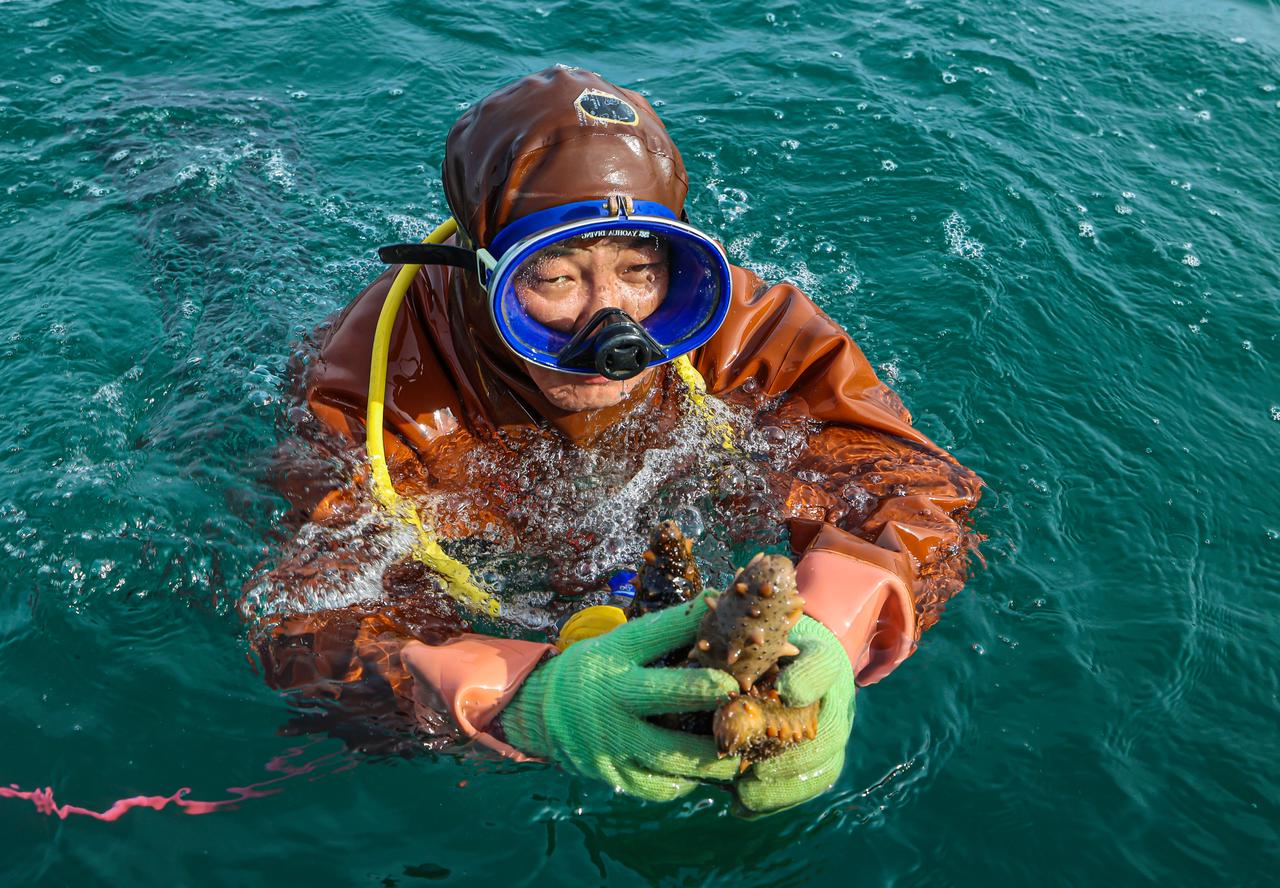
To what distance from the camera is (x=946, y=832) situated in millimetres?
2627

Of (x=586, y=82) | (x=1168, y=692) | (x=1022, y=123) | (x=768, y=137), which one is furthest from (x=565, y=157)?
(x=1022, y=123)

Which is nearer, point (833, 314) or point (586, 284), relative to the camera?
point (586, 284)

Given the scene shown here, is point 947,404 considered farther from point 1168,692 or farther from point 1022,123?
point 1022,123

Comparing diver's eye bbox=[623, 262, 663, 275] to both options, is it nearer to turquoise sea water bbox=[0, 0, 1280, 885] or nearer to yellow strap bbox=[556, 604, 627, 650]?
yellow strap bbox=[556, 604, 627, 650]

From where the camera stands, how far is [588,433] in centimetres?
302

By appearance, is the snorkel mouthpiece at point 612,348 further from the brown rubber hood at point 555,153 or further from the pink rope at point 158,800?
the pink rope at point 158,800

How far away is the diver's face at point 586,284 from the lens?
102 inches

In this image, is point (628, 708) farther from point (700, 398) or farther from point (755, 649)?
point (700, 398)

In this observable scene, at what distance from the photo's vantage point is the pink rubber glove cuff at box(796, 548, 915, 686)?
7.70 ft

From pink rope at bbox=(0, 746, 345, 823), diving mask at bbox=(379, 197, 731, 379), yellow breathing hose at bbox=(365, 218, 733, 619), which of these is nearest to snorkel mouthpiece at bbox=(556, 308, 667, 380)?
diving mask at bbox=(379, 197, 731, 379)

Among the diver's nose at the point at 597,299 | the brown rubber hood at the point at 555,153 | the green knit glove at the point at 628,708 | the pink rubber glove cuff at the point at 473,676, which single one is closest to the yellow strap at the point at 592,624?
the pink rubber glove cuff at the point at 473,676

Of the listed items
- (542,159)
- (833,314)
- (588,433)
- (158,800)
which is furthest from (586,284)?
(833,314)

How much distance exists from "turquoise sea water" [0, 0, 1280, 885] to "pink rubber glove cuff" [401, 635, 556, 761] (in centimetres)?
41

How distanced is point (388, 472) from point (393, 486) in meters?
0.06
